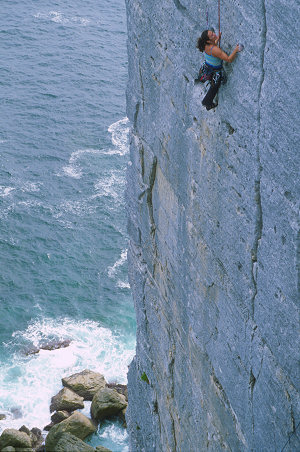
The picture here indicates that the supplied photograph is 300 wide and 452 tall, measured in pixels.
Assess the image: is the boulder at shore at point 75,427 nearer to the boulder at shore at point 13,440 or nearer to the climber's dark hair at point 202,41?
the boulder at shore at point 13,440

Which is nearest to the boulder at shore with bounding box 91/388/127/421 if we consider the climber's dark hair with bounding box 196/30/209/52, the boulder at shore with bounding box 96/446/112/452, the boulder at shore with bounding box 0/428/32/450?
the boulder at shore with bounding box 96/446/112/452

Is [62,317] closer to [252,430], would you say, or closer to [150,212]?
[150,212]

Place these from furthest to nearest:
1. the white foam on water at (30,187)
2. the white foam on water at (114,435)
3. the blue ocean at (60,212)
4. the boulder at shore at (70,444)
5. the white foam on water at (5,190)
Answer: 1. the white foam on water at (30,187)
2. the white foam on water at (5,190)
3. the blue ocean at (60,212)
4. the white foam on water at (114,435)
5. the boulder at shore at (70,444)

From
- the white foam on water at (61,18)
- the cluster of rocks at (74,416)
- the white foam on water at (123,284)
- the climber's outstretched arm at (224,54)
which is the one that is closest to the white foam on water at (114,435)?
the cluster of rocks at (74,416)

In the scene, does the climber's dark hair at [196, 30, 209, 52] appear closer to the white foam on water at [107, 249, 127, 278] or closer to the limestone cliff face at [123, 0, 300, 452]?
the limestone cliff face at [123, 0, 300, 452]

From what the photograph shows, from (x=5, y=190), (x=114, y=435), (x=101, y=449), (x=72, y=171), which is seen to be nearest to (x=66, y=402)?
(x=114, y=435)

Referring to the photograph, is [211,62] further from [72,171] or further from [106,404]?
[72,171]

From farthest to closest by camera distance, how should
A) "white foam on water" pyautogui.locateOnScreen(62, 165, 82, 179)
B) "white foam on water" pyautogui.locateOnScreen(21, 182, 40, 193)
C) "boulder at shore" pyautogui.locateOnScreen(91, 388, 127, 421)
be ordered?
"white foam on water" pyautogui.locateOnScreen(62, 165, 82, 179), "white foam on water" pyautogui.locateOnScreen(21, 182, 40, 193), "boulder at shore" pyautogui.locateOnScreen(91, 388, 127, 421)
